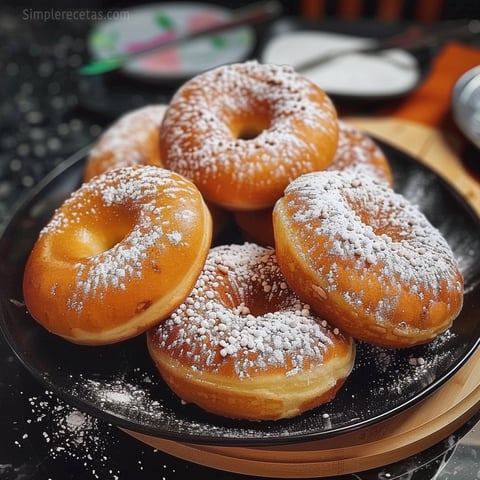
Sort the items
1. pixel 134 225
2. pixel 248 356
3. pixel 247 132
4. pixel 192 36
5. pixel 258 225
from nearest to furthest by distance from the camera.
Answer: pixel 248 356 → pixel 134 225 → pixel 258 225 → pixel 247 132 → pixel 192 36

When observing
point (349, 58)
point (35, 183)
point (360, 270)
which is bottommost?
point (35, 183)

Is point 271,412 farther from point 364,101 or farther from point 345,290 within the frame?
point 364,101

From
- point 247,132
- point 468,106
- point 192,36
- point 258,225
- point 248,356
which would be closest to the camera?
point 248,356

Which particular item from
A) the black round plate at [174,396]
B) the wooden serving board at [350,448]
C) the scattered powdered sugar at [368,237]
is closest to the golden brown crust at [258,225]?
the scattered powdered sugar at [368,237]

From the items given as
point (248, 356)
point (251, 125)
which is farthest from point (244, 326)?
point (251, 125)

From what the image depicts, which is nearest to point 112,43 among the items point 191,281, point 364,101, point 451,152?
point 364,101

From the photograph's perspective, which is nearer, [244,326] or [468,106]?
[244,326]

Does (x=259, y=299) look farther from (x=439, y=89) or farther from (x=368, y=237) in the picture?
(x=439, y=89)
